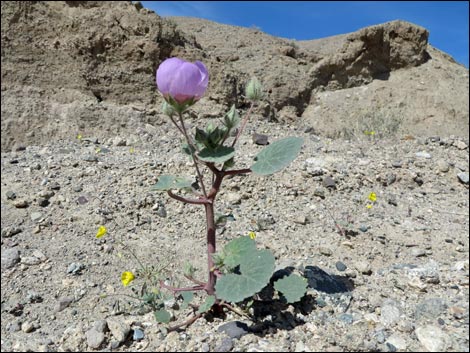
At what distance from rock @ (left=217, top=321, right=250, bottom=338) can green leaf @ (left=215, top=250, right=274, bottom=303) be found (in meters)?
0.19

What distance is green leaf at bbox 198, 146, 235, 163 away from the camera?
4.18 feet

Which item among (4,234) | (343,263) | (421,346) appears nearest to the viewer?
(421,346)

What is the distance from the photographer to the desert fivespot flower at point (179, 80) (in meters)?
1.27

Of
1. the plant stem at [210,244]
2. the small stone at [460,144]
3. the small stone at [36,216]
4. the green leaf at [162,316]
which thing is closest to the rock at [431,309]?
the plant stem at [210,244]

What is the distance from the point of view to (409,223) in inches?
95.5

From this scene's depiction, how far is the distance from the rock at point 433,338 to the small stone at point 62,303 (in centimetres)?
136

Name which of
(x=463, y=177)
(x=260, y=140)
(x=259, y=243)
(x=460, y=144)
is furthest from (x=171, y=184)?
(x=460, y=144)

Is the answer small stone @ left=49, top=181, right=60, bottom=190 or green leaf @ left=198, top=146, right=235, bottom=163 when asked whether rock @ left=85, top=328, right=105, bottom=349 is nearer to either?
green leaf @ left=198, top=146, right=235, bottom=163

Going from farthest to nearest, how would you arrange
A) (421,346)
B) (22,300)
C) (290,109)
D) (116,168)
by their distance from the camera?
1. (290,109)
2. (116,168)
3. (22,300)
4. (421,346)

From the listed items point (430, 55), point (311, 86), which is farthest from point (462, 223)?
point (430, 55)

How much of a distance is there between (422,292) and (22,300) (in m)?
1.69

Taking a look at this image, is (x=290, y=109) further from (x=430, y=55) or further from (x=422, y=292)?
(x=422, y=292)

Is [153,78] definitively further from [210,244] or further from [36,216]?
[210,244]

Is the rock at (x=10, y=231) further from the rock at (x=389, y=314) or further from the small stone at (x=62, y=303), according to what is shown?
the rock at (x=389, y=314)
